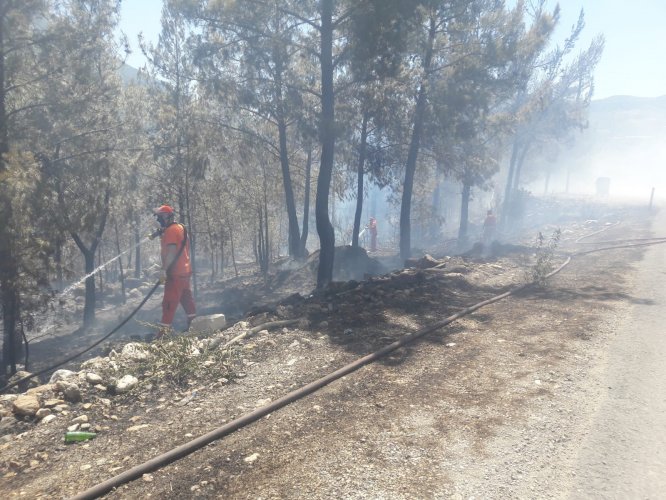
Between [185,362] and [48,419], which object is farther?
[185,362]

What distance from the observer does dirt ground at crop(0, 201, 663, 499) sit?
3.23 meters

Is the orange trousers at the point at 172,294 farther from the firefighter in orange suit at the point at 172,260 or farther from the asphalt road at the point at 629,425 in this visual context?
the asphalt road at the point at 629,425

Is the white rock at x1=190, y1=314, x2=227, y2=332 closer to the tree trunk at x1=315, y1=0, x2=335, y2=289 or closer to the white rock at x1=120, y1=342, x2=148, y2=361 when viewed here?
the white rock at x1=120, y1=342, x2=148, y2=361

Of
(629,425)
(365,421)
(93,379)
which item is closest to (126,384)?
→ (93,379)

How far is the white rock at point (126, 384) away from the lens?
4.69m

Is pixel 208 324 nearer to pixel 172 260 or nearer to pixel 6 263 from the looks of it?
pixel 172 260

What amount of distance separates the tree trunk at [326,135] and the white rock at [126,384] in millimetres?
7573

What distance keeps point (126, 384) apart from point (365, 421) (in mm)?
2485

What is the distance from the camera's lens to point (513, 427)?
3.93 meters

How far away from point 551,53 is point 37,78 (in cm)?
2418

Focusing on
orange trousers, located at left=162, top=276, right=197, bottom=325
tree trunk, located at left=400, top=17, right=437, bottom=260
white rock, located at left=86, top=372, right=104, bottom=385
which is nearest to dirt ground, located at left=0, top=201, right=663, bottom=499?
white rock, located at left=86, top=372, right=104, bottom=385

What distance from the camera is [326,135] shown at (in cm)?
1260

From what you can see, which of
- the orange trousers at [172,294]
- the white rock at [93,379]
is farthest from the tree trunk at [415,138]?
A: the white rock at [93,379]

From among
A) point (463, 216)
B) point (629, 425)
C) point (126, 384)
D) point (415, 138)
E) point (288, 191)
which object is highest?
point (415, 138)
